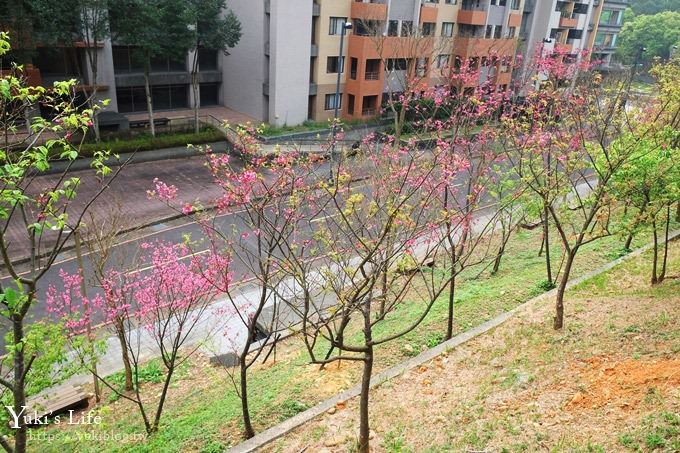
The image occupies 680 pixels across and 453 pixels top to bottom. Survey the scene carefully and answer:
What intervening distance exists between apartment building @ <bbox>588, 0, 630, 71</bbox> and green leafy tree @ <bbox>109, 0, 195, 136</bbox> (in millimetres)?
45092

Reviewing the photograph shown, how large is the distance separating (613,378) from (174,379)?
10.2m

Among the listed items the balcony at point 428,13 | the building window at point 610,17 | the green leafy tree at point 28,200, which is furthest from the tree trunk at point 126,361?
the building window at point 610,17

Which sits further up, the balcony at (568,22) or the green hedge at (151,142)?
the balcony at (568,22)

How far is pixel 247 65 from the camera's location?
3559 cm

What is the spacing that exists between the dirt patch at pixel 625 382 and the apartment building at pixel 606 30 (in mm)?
54825

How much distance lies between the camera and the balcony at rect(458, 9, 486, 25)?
38.5 metres

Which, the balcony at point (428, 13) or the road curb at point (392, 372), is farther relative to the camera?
the balcony at point (428, 13)

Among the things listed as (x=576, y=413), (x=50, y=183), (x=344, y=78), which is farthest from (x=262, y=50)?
(x=576, y=413)

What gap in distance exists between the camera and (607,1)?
188 ft

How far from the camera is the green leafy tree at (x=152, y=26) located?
85.1 ft

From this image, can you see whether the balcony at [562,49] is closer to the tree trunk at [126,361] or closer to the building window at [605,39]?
the building window at [605,39]

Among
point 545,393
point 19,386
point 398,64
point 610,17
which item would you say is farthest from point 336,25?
point 610,17

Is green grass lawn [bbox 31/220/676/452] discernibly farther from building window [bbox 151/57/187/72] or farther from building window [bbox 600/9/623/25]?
building window [bbox 600/9/623/25]

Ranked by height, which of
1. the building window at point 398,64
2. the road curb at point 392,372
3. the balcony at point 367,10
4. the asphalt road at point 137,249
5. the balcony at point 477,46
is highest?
the balcony at point 367,10
